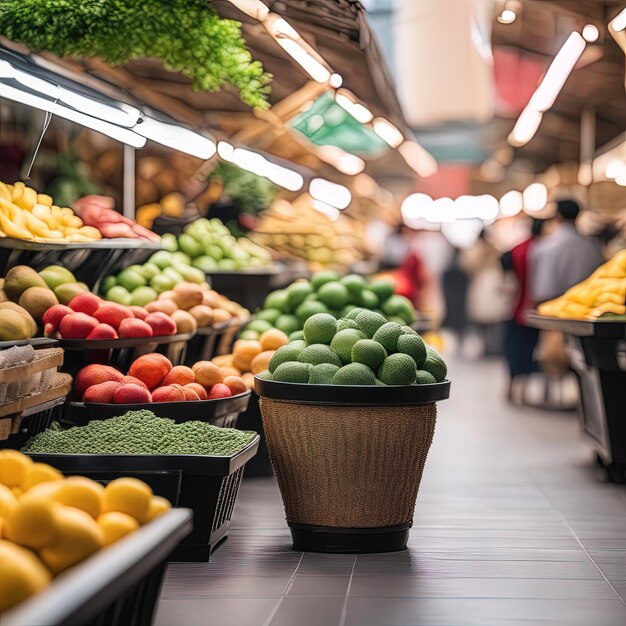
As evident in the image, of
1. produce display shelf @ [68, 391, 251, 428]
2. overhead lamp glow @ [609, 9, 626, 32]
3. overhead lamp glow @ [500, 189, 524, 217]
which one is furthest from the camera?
overhead lamp glow @ [500, 189, 524, 217]

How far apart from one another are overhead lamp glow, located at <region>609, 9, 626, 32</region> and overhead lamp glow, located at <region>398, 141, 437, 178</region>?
5.43 metres

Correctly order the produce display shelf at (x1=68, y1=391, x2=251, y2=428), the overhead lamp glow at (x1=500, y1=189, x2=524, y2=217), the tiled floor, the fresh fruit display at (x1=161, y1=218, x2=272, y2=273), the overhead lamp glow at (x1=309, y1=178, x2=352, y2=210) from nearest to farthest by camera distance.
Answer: the tiled floor < the produce display shelf at (x1=68, y1=391, x2=251, y2=428) < the fresh fruit display at (x1=161, y1=218, x2=272, y2=273) < the overhead lamp glow at (x1=309, y1=178, x2=352, y2=210) < the overhead lamp glow at (x1=500, y1=189, x2=524, y2=217)

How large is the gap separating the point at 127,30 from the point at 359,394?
2617 millimetres

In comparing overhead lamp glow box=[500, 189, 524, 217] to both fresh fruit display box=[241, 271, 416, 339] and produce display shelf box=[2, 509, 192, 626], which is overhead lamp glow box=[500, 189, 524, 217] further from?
produce display shelf box=[2, 509, 192, 626]

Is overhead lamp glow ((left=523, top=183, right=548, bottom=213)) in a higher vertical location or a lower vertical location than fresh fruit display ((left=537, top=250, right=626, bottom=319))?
higher

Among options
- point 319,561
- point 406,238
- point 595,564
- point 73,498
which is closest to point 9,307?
point 319,561

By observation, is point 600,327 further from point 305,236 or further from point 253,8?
point 305,236

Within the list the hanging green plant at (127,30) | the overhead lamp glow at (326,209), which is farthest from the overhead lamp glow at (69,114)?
the overhead lamp glow at (326,209)

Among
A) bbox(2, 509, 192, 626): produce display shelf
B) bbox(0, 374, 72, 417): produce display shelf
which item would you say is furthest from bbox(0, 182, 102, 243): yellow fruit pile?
bbox(2, 509, 192, 626): produce display shelf

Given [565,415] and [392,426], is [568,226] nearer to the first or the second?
[565,415]

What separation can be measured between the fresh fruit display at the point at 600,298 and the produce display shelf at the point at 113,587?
4.45 meters

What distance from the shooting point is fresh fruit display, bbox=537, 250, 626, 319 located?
261 inches

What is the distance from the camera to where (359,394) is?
4410mm

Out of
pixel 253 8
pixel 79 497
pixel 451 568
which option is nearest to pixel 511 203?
pixel 253 8
